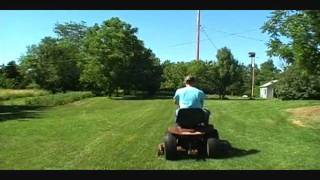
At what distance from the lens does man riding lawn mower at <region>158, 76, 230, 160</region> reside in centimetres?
1127

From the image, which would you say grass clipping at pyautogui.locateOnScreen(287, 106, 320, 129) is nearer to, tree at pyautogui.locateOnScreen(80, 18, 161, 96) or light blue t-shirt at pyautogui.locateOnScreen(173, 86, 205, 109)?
light blue t-shirt at pyautogui.locateOnScreen(173, 86, 205, 109)

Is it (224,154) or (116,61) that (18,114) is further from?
(116,61)

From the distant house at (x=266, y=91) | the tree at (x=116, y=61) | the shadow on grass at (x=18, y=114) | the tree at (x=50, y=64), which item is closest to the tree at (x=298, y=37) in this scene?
the shadow on grass at (x=18, y=114)

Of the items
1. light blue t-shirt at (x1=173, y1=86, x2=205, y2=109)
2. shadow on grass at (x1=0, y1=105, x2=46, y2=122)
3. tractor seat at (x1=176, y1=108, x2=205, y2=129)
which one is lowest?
shadow on grass at (x1=0, y1=105, x2=46, y2=122)

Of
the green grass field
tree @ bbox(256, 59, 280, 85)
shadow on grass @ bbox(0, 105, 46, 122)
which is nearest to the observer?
the green grass field

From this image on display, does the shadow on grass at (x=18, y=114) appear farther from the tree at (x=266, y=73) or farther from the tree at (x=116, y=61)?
the tree at (x=266, y=73)

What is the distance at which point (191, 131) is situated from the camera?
37.1 ft

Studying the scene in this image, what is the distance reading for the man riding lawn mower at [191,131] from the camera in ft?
37.0

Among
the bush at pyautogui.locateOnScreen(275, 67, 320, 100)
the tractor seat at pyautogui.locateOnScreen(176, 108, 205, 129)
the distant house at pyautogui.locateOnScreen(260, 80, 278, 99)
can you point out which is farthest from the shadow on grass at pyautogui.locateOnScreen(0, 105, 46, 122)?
the distant house at pyautogui.locateOnScreen(260, 80, 278, 99)

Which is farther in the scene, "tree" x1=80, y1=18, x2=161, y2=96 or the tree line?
"tree" x1=80, y1=18, x2=161, y2=96

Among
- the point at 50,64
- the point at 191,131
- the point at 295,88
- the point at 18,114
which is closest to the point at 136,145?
the point at 191,131

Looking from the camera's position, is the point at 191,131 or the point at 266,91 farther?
the point at 266,91

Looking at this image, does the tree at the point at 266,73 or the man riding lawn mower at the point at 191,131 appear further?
the tree at the point at 266,73
